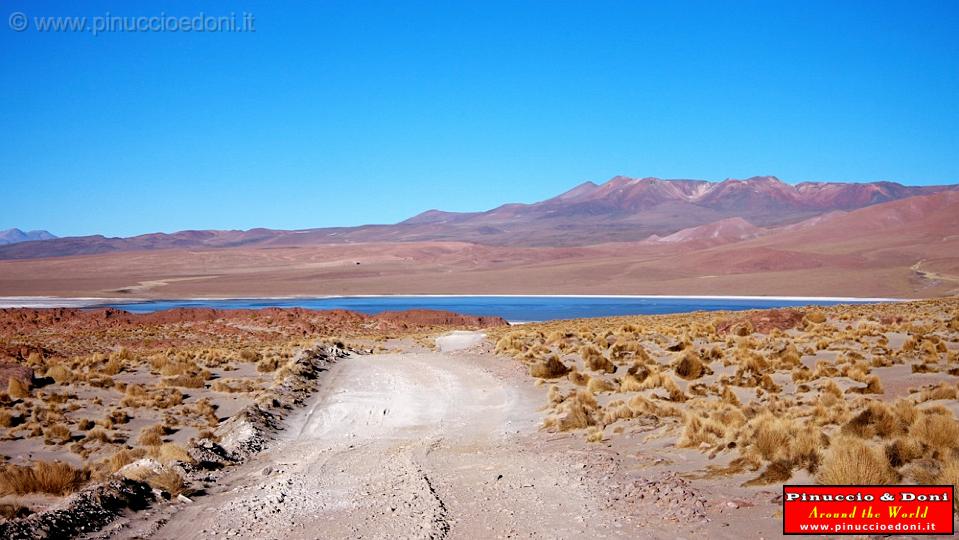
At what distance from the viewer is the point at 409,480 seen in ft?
27.4

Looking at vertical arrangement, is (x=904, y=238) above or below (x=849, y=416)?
above

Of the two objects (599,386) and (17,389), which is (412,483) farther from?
(17,389)

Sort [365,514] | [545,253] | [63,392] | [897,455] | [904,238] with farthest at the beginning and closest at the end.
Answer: [545,253], [904,238], [63,392], [365,514], [897,455]

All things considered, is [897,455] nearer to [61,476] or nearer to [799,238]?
[61,476]

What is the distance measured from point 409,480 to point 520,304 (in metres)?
67.7

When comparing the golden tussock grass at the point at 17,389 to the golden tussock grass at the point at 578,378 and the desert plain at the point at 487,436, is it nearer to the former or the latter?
the desert plain at the point at 487,436

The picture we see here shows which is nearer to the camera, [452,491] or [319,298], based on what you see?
[452,491]

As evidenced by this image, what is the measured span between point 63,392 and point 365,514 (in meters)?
12.4

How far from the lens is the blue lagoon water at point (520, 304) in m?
62.5

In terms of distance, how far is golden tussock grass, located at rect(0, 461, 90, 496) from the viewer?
836 cm

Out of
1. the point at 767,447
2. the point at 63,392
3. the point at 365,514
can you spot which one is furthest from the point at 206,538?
the point at 63,392

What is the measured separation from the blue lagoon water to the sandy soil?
41539mm

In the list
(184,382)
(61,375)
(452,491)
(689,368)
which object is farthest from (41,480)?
(689,368)

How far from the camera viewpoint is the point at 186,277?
4924 inches
